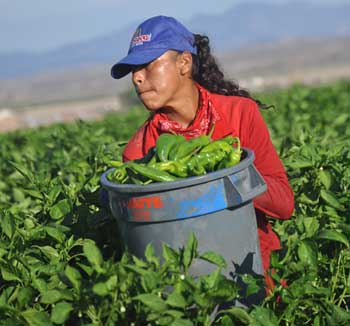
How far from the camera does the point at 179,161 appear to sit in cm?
239

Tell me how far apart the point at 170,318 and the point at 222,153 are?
1.82ft

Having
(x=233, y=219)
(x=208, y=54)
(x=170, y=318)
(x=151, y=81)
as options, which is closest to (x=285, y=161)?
(x=208, y=54)

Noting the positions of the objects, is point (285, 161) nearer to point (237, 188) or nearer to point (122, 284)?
point (237, 188)

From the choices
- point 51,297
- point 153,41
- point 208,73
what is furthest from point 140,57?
point 51,297

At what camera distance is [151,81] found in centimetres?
281

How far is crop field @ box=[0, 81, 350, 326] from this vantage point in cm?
218

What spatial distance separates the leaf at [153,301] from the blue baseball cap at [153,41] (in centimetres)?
94

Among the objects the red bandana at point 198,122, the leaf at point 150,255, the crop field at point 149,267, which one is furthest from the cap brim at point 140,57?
the leaf at point 150,255

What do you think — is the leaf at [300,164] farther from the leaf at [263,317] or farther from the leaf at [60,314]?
the leaf at [60,314]

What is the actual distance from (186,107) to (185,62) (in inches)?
6.5

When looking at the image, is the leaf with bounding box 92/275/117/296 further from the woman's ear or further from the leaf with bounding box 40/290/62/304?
the woman's ear

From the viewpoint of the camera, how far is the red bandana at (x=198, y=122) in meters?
2.90

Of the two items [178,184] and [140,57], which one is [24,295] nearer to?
[178,184]

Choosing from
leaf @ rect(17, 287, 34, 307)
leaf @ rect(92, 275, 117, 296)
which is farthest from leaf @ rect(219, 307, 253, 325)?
leaf @ rect(17, 287, 34, 307)
